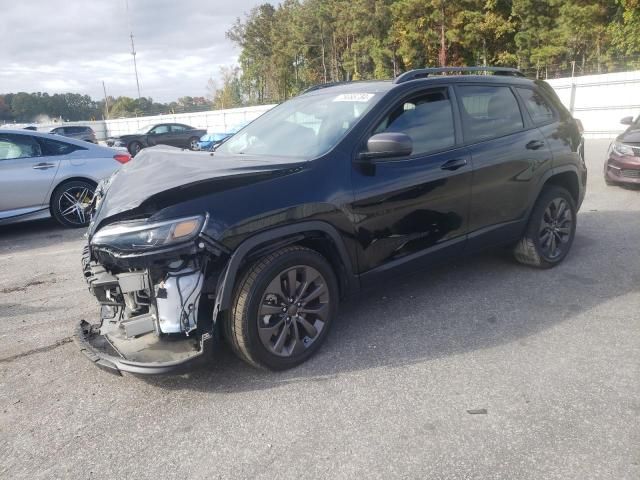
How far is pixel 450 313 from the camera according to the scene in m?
3.84

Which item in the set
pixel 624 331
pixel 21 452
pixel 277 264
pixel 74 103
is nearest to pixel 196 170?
pixel 277 264

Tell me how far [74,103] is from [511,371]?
310 ft

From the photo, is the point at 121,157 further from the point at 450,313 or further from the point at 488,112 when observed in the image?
the point at 450,313

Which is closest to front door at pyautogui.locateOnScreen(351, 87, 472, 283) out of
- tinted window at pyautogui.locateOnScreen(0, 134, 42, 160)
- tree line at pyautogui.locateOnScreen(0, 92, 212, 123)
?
tinted window at pyautogui.locateOnScreen(0, 134, 42, 160)

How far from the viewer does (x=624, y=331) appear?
346 centimetres

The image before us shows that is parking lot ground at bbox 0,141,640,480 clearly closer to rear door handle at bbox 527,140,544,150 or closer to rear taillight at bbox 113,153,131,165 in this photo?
rear door handle at bbox 527,140,544,150

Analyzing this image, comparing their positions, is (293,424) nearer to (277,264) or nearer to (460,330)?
(277,264)

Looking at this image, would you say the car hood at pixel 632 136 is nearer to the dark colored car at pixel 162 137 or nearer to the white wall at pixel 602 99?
the white wall at pixel 602 99

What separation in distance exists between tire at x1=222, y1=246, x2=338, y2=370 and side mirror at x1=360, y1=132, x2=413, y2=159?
0.77m

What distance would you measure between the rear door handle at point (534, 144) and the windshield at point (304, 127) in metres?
1.66

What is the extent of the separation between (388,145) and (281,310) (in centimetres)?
123

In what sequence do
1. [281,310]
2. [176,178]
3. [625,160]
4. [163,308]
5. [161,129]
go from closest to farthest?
1. [163,308]
2. [176,178]
3. [281,310]
4. [625,160]
5. [161,129]

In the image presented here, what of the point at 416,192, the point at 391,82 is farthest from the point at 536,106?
the point at 416,192

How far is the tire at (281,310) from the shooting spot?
2826mm
